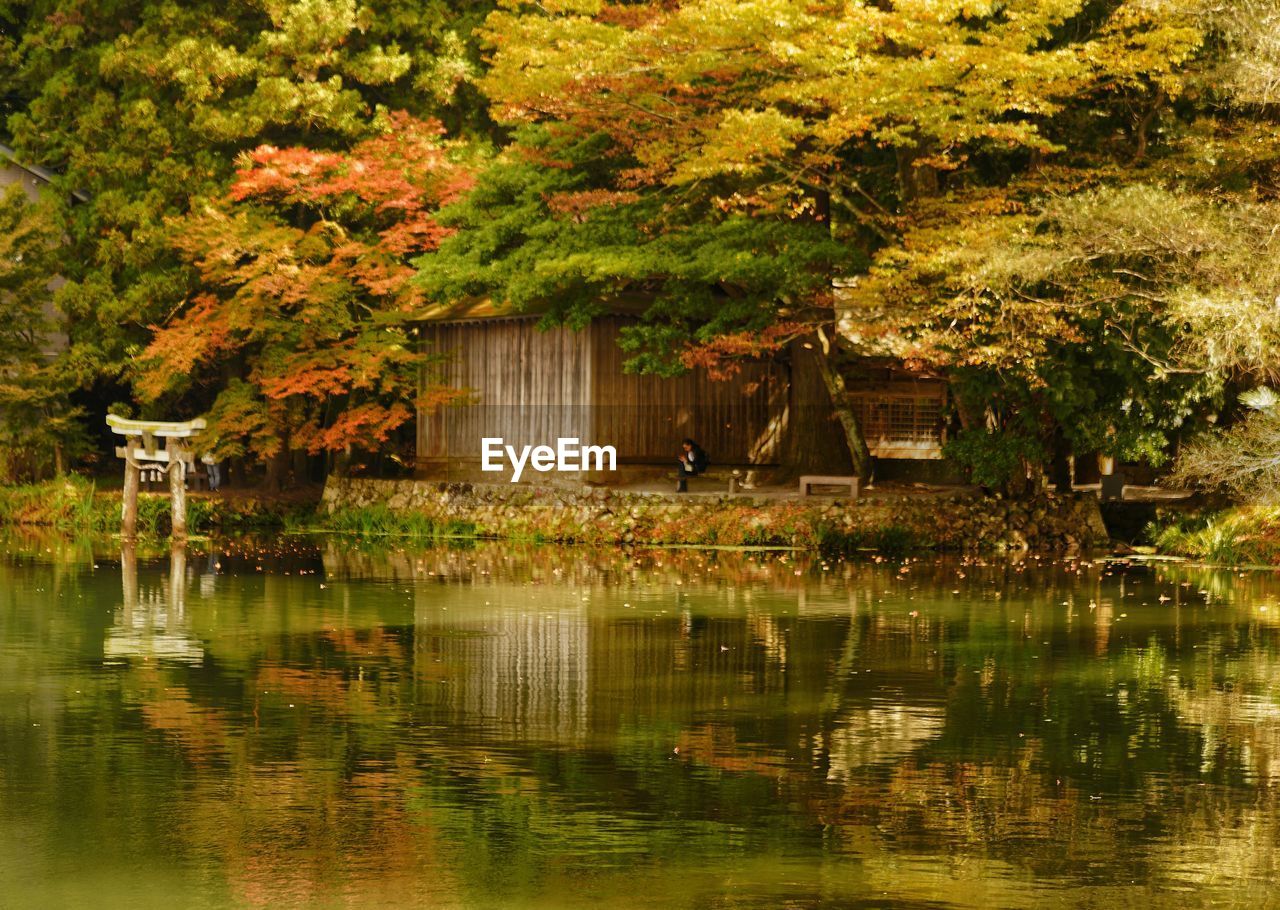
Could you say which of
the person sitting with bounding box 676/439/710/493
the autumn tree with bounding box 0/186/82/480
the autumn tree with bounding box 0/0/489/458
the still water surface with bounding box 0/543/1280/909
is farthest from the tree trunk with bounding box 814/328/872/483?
the autumn tree with bounding box 0/186/82/480

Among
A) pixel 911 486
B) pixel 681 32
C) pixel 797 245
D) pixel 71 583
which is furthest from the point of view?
pixel 911 486

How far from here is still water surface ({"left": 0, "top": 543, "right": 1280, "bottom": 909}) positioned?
8.73 meters

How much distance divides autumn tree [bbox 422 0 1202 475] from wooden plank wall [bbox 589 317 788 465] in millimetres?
780

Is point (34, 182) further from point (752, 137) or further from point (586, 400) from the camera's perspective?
point (752, 137)

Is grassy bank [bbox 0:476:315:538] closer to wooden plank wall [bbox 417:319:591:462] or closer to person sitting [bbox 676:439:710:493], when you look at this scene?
wooden plank wall [bbox 417:319:591:462]

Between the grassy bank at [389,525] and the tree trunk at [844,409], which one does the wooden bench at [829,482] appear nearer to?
the tree trunk at [844,409]

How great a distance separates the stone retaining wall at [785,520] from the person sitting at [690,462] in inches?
25.3

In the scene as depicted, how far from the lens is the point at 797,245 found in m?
28.2

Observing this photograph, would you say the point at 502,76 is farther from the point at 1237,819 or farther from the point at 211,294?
the point at 1237,819

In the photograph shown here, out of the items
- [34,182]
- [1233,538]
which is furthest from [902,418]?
[34,182]

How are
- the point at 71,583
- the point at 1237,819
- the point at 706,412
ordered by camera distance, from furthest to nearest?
the point at 706,412 → the point at 71,583 → the point at 1237,819

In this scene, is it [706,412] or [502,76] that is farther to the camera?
[706,412]

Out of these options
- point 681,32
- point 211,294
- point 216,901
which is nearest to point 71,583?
point 681,32

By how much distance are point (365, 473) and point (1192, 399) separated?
16.7 metres
